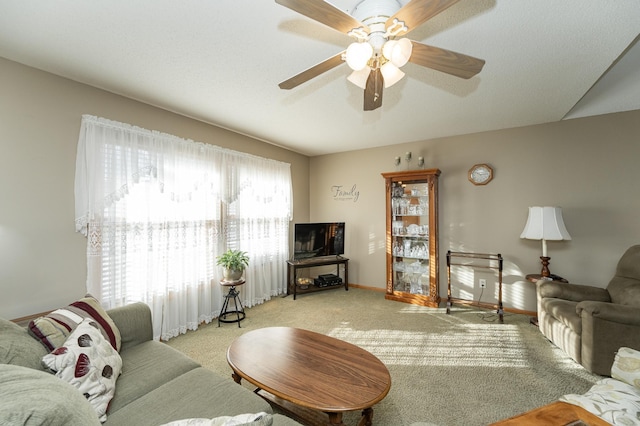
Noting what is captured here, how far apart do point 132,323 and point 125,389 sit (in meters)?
0.60

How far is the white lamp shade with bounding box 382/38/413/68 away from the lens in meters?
1.29

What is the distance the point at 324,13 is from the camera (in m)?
1.20

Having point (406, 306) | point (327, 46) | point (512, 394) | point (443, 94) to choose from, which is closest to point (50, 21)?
point (327, 46)

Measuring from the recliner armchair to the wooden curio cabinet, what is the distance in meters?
1.36

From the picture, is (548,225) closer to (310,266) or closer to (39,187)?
(310,266)

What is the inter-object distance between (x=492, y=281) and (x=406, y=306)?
1.28 metres

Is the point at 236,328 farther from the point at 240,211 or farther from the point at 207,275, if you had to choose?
the point at 240,211

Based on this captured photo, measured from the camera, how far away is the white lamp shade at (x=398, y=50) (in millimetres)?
1288

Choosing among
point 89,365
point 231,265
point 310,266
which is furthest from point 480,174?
point 89,365

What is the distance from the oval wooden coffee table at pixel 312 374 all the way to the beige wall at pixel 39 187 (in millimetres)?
1722

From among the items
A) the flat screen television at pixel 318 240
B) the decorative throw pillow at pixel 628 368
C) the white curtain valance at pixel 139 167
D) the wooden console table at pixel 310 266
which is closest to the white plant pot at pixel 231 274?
the white curtain valance at pixel 139 167

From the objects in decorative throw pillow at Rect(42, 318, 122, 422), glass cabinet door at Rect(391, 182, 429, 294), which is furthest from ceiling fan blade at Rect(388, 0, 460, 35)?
glass cabinet door at Rect(391, 182, 429, 294)

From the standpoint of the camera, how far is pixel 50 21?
167 cm

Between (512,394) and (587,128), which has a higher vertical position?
(587,128)
